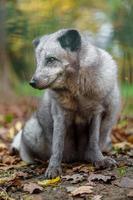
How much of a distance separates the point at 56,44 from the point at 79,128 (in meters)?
1.10

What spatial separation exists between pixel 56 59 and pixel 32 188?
1.35 m

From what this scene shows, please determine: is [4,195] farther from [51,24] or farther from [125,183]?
[51,24]

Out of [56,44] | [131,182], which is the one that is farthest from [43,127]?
[131,182]

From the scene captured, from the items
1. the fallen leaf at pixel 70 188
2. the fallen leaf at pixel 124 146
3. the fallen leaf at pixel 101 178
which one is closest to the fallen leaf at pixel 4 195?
the fallen leaf at pixel 70 188

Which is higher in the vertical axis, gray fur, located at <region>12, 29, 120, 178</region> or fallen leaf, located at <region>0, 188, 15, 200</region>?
gray fur, located at <region>12, 29, 120, 178</region>

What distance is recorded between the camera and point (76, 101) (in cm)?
632

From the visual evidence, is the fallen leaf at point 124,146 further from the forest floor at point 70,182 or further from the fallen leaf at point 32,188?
the fallen leaf at point 32,188

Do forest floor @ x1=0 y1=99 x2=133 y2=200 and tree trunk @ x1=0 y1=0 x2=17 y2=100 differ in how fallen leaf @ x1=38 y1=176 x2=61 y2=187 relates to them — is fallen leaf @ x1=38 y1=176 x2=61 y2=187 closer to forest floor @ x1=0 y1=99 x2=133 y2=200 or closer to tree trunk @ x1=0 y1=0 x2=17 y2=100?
forest floor @ x1=0 y1=99 x2=133 y2=200

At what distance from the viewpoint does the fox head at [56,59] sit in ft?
19.3

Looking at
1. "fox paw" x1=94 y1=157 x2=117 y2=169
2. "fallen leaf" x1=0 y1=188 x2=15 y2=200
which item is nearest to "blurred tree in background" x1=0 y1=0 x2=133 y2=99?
"fox paw" x1=94 y1=157 x2=117 y2=169

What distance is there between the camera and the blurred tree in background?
1032 cm

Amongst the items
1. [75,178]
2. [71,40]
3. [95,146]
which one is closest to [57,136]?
[95,146]

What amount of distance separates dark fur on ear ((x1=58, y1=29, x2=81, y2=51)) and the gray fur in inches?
1.7

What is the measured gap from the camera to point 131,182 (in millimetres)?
5551
